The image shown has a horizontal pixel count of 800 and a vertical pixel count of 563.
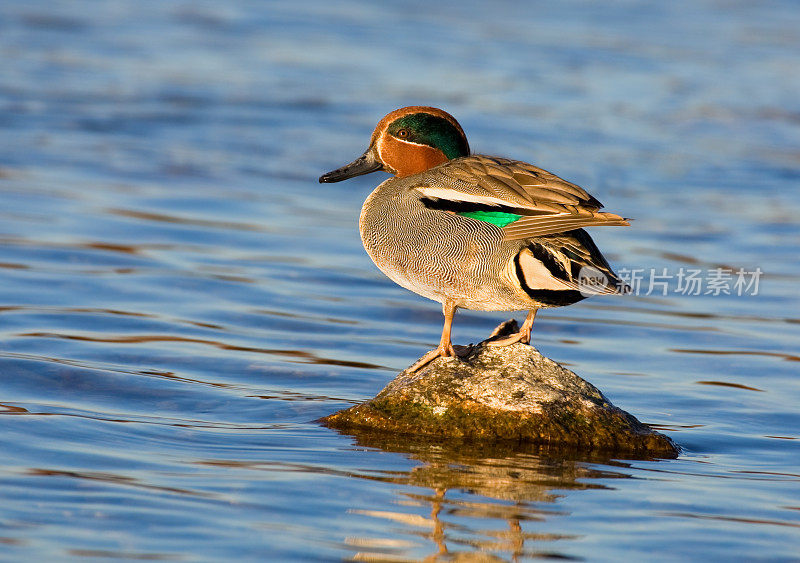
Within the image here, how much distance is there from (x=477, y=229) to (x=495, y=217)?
0.12m

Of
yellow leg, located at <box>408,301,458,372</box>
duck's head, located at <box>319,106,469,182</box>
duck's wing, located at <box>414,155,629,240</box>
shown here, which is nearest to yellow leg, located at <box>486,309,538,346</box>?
yellow leg, located at <box>408,301,458,372</box>

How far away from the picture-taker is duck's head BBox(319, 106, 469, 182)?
6.50 metres

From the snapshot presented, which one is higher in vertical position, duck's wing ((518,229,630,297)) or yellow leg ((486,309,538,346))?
duck's wing ((518,229,630,297))

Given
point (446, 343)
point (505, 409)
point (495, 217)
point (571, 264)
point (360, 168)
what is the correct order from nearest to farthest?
point (571, 264)
point (495, 217)
point (505, 409)
point (446, 343)
point (360, 168)

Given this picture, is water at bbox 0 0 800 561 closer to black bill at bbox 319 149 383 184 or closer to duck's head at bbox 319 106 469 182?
black bill at bbox 319 149 383 184

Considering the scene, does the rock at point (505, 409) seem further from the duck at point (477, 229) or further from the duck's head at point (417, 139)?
the duck's head at point (417, 139)

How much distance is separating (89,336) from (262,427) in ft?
7.11

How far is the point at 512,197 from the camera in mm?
5773

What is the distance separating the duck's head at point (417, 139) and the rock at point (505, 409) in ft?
3.54

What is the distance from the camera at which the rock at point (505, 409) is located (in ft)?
19.9

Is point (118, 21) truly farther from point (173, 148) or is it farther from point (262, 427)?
point (262, 427)

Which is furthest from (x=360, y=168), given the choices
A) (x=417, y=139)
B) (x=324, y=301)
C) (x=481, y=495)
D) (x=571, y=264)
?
(x=324, y=301)

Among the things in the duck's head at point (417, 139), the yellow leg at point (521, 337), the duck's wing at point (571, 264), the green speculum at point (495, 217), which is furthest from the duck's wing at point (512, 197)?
the yellow leg at point (521, 337)

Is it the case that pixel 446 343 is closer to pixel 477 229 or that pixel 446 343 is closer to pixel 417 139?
pixel 477 229
